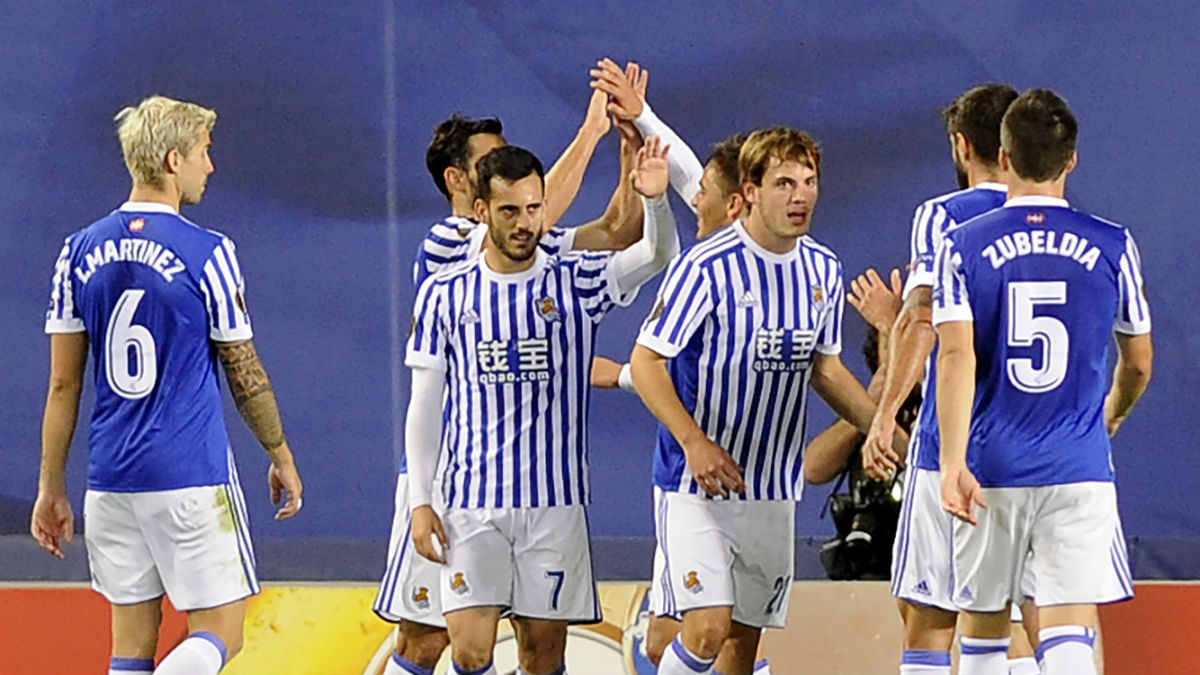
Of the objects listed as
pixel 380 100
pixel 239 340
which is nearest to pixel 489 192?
pixel 239 340

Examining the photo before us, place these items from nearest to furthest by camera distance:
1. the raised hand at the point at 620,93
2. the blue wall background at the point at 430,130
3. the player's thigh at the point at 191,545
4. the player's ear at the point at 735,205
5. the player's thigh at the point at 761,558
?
the player's thigh at the point at 191,545
the player's thigh at the point at 761,558
the raised hand at the point at 620,93
the player's ear at the point at 735,205
the blue wall background at the point at 430,130

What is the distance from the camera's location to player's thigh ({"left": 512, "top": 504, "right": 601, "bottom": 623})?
5168 mm

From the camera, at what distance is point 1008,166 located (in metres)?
4.63

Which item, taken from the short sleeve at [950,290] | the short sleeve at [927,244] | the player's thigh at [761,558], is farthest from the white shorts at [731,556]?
the short sleeve at [950,290]

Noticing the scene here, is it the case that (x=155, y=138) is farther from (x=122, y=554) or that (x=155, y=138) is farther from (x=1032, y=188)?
(x=1032, y=188)

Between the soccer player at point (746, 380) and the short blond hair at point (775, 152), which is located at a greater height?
the short blond hair at point (775, 152)

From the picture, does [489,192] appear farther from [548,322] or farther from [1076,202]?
[1076,202]

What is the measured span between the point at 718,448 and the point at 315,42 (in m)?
3.86

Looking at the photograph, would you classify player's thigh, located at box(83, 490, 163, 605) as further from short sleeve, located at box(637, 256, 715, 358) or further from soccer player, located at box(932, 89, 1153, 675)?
soccer player, located at box(932, 89, 1153, 675)

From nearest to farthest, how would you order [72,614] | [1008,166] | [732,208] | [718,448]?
[1008,166], [718,448], [732,208], [72,614]

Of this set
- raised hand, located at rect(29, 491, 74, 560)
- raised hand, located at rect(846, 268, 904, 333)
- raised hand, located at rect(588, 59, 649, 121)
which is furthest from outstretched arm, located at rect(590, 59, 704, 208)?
raised hand, located at rect(29, 491, 74, 560)

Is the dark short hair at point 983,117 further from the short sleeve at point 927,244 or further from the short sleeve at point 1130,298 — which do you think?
the short sleeve at point 1130,298

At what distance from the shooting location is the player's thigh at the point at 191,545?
5027 mm

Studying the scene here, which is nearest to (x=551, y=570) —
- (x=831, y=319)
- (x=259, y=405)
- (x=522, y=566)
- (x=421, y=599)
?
(x=522, y=566)
